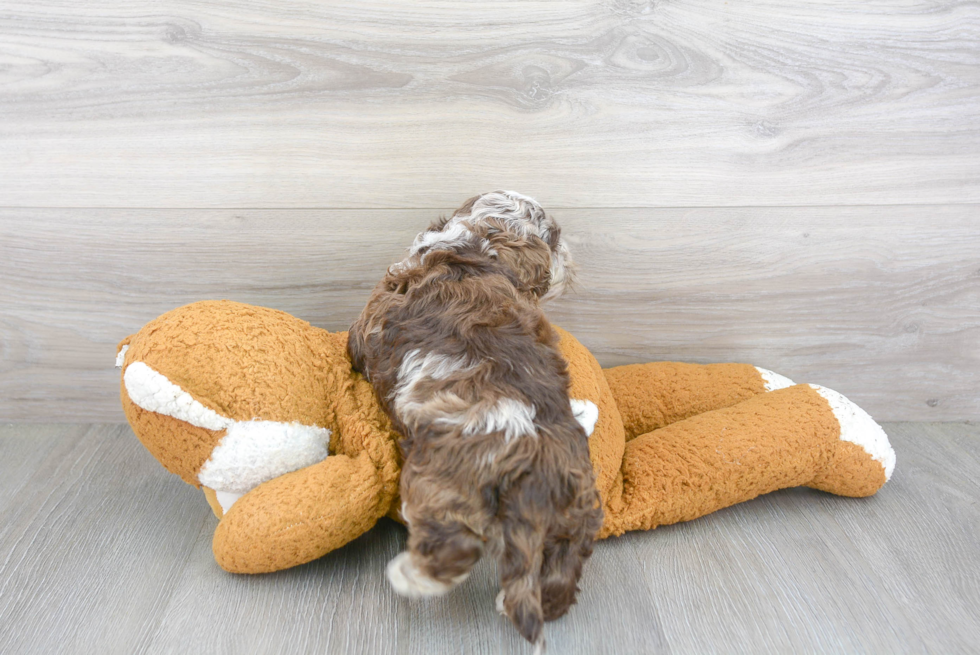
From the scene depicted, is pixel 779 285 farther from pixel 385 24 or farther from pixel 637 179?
pixel 385 24

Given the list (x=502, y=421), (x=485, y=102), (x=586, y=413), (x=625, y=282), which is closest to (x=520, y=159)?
(x=485, y=102)

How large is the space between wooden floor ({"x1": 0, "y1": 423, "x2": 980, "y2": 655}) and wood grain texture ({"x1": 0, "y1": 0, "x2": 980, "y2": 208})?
0.72 m

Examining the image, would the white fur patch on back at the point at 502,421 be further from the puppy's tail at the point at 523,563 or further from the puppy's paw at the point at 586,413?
the puppy's paw at the point at 586,413

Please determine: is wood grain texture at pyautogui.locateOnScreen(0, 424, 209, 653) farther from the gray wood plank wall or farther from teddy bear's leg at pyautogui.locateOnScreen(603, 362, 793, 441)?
teddy bear's leg at pyautogui.locateOnScreen(603, 362, 793, 441)

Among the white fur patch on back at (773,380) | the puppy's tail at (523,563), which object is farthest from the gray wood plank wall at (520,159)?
the puppy's tail at (523,563)

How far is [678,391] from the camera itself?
5.14ft

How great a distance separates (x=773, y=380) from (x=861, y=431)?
23 centimetres

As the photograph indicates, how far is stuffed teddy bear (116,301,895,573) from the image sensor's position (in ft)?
3.79

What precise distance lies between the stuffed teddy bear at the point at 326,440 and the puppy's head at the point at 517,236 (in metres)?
0.16

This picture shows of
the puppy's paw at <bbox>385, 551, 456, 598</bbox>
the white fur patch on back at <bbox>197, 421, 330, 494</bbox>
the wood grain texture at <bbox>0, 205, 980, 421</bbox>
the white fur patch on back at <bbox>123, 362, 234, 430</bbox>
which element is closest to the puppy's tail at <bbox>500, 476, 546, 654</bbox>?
the puppy's paw at <bbox>385, 551, 456, 598</bbox>

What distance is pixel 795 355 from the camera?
1.74 metres

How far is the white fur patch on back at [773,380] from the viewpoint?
158 cm

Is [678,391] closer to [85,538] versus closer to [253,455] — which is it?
[253,455]

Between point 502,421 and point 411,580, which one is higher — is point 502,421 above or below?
above
